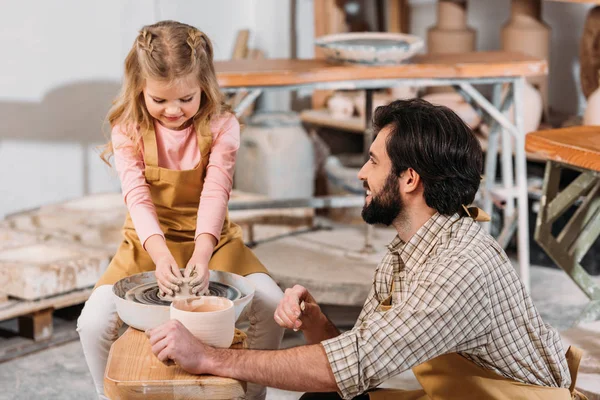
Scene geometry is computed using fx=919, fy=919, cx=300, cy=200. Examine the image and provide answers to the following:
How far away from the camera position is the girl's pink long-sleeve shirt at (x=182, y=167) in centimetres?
283

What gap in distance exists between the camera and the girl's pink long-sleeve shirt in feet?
9.29

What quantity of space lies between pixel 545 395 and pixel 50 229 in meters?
3.24

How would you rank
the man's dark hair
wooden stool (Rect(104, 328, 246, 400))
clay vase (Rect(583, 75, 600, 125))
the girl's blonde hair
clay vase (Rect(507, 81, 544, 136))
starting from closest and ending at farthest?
wooden stool (Rect(104, 328, 246, 400)), the man's dark hair, the girl's blonde hair, clay vase (Rect(583, 75, 600, 125)), clay vase (Rect(507, 81, 544, 136))

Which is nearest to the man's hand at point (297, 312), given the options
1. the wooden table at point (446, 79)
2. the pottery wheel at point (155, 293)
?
the pottery wheel at point (155, 293)

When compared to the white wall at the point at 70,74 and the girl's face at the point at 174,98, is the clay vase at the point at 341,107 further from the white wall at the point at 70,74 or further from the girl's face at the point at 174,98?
the girl's face at the point at 174,98

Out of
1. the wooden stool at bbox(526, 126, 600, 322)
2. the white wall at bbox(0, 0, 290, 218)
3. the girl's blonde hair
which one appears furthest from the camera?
the white wall at bbox(0, 0, 290, 218)

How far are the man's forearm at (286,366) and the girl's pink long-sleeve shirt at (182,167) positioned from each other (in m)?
0.76

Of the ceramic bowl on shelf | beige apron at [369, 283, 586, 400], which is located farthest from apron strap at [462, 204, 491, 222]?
the ceramic bowl on shelf

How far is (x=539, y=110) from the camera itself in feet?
16.9

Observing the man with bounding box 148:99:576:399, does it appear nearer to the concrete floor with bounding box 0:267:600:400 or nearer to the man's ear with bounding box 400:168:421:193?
the man's ear with bounding box 400:168:421:193

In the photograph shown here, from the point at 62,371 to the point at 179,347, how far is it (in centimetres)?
201

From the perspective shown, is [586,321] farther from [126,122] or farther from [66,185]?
[66,185]

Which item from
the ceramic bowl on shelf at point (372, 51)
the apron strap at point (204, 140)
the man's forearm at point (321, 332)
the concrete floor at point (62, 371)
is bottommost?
the concrete floor at point (62, 371)

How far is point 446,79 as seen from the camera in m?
4.15
